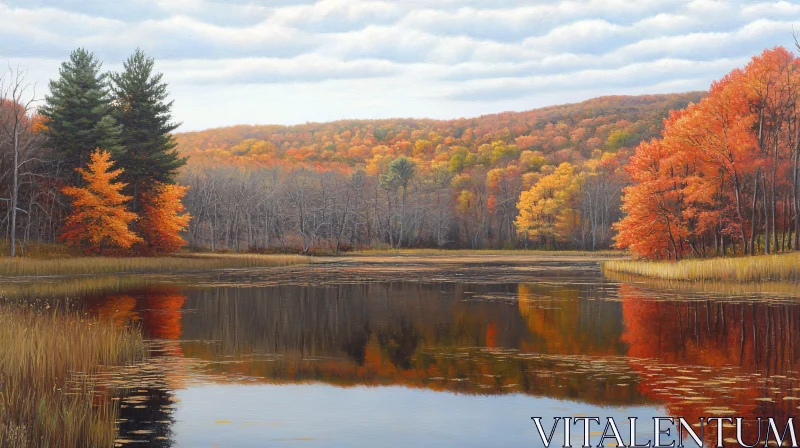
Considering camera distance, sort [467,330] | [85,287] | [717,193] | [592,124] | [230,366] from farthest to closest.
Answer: [592,124], [717,193], [85,287], [467,330], [230,366]

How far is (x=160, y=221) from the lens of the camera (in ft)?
223

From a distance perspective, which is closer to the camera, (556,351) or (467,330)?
(556,351)

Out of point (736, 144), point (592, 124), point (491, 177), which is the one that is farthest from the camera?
point (592, 124)

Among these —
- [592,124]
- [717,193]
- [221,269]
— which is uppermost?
[592,124]

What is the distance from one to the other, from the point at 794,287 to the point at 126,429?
31356 mm

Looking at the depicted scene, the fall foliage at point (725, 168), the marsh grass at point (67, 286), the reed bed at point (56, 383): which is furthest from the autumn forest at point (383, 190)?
the reed bed at point (56, 383)

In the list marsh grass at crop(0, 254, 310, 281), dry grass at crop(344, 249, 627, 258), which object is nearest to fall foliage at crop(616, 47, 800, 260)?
marsh grass at crop(0, 254, 310, 281)

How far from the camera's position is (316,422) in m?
12.0

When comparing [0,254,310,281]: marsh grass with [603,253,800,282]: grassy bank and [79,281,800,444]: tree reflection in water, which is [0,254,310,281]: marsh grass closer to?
[79,281,800,444]: tree reflection in water

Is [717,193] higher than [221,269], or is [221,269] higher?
[717,193]

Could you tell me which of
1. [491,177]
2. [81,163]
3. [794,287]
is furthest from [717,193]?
[491,177]

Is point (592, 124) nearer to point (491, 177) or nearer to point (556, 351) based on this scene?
point (491, 177)

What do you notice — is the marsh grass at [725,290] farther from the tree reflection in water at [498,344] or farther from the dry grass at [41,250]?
the dry grass at [41,250]

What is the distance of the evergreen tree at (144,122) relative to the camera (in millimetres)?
68250
